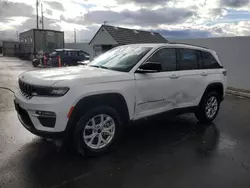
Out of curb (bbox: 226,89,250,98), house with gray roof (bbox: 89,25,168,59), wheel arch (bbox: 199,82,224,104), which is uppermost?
house with gray roof (bbox: 89,25,168,59)

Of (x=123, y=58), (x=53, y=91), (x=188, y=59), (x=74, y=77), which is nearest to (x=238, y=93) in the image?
(x=188, y=59)

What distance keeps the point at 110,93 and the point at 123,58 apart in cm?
102

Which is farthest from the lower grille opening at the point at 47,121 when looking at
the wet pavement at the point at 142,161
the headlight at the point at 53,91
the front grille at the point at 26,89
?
the wet pavement at the point at 142,161

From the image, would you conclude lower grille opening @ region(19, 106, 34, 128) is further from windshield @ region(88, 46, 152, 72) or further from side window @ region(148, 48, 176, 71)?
side window @ region(148, 48, 176, 71)

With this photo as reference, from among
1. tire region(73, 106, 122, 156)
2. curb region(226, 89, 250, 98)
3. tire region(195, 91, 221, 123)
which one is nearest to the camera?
tire region(73, 106, 122, 156)

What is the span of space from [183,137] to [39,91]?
2.91 m

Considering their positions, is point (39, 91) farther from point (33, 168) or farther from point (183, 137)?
point (183, 137)

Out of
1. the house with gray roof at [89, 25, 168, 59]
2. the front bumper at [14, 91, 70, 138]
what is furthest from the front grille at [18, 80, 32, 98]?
the house with gray roof at [89, 25, 168, 59]

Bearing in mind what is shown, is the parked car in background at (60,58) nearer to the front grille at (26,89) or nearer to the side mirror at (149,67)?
the front grille at (26,89)

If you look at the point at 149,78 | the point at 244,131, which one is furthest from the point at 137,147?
the point at 244,131

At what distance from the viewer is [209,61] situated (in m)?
5.38

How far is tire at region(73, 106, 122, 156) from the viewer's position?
11.1ft

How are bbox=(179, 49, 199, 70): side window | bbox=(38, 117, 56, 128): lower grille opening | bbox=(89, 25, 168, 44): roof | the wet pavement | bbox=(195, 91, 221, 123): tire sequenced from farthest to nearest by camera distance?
bbox=(89, 25, 168, 44): roof, bbox=(195, 91, 221, 123): tire, bbox=(179, 49, 199, 70): side window, bbox=(38, 117, 56, 128): lower grille opening, the wet pavement

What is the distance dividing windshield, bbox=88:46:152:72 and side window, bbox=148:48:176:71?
200mm
